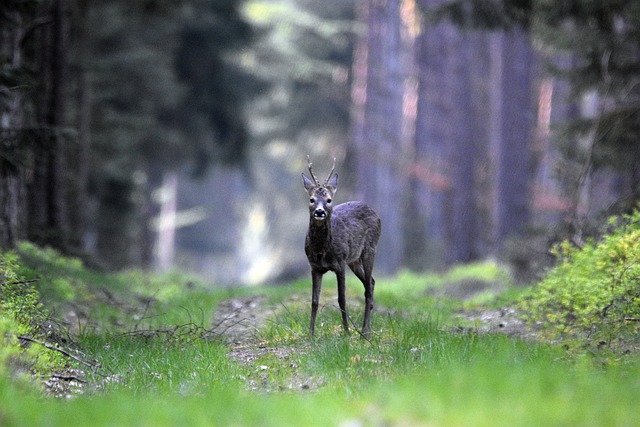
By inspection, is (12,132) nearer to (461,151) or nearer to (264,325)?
(264,325)

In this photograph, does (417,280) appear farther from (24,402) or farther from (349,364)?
(24,402)

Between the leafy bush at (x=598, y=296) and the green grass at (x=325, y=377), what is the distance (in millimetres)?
730

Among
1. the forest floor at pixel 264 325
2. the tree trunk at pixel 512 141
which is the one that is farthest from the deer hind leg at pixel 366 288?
the tree trunk at pixel 512 141

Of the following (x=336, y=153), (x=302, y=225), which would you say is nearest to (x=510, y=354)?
(x=336, y=153)

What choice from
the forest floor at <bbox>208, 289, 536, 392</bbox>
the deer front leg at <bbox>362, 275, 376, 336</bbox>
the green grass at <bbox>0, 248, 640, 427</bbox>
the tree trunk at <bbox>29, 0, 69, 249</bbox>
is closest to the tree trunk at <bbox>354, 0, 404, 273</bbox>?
the tree trunk at <bbox>29, 0, 69, 249</bbox>

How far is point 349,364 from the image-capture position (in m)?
7.36

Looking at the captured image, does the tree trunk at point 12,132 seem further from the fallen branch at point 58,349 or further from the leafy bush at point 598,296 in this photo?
the leafy bush at point 598,296

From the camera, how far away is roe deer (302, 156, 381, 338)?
8.57 metres

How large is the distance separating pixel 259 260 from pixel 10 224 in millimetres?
50999

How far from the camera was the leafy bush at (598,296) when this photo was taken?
849cm

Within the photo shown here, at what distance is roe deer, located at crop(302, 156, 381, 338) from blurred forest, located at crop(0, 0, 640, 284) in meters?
3.96

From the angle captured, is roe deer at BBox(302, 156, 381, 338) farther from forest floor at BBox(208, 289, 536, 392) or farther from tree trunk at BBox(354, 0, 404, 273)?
tree trunk at BBox(354, 0, 404, 273)

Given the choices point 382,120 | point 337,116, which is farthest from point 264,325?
point 337,116

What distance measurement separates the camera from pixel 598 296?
8.91 metres
